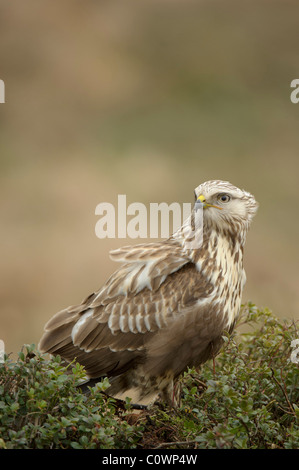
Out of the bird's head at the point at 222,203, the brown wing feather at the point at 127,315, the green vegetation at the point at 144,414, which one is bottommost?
the green vegetation at the point at 144,414

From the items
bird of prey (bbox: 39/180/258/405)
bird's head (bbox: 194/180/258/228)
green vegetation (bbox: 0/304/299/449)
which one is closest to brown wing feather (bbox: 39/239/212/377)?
bird of prey (bbox: 39/180/258/405)

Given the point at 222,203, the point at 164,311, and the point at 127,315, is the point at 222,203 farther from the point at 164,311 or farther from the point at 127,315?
the point at 127,315

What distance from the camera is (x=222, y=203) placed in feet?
12.0

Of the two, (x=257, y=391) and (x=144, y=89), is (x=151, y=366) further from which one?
(x=144, y=89)

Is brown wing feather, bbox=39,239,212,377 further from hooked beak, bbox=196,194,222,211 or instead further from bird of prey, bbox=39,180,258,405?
hooked beak, bbox=196,194,222,211

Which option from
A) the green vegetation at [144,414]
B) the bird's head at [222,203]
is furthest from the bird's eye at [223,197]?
the green vegetation at [144,414]

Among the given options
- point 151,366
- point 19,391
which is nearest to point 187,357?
point 151,366

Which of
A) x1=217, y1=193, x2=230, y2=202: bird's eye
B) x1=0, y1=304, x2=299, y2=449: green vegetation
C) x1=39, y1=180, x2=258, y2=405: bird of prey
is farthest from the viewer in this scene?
x1=217, y1=193, x2=230, y2=202: bird's eye

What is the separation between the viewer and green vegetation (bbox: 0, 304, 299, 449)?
2.55 metres

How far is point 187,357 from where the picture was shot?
3.51 metres

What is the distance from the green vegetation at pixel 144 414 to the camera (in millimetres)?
2547

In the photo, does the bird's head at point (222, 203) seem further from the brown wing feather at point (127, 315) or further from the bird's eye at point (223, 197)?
the brown wing feather at point (127, 315)

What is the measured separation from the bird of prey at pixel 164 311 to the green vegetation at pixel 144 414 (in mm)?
364

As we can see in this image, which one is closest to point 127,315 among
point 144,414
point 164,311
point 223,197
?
point 164,311
